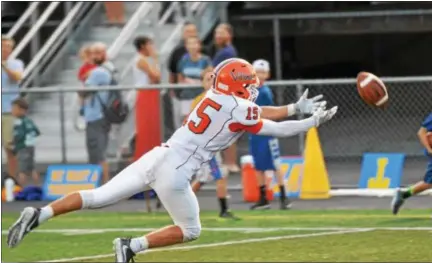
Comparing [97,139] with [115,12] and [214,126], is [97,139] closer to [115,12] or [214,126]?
[115,12]

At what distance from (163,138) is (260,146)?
231cm

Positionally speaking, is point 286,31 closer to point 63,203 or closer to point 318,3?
point 318,3

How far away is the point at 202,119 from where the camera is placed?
11.0 meters

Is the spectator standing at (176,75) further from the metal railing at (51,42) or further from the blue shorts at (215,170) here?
the metal railing at (51,42)

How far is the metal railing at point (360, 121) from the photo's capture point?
1898 centimetres

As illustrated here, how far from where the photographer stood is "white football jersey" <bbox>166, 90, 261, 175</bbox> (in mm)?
10938

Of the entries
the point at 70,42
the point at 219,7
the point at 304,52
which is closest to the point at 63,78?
the point at 70,42

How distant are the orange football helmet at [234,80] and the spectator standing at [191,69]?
24.1ft

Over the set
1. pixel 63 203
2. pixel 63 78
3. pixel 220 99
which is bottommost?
pixel 63 203

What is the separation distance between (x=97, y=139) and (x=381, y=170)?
149 inches

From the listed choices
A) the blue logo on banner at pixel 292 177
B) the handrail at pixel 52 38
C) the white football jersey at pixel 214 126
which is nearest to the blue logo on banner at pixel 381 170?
the blue logo on banner at pixel 292 177

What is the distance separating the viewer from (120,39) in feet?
73.0

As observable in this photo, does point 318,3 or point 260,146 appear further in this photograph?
point 318,3

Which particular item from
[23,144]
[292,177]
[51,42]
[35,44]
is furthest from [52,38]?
[292,177]
